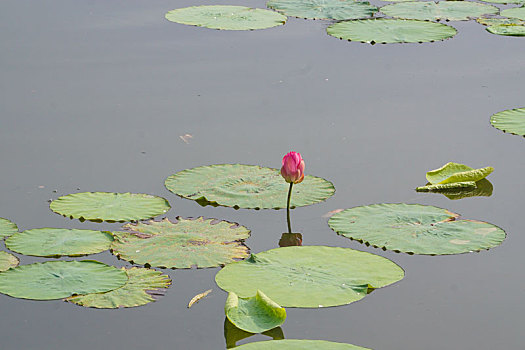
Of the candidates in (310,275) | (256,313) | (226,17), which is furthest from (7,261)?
(226,17)

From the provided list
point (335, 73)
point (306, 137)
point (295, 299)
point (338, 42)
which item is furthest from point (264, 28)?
point (295, 299)

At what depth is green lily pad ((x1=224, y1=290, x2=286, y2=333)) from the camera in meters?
2.34

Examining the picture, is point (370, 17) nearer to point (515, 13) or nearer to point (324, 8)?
point (324, 8)

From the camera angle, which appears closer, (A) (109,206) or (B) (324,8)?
(A) (109,206)

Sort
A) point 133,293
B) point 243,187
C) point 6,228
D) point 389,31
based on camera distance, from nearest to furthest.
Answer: point 133,293 < point 6,228 < point 243,187 < point 389,31

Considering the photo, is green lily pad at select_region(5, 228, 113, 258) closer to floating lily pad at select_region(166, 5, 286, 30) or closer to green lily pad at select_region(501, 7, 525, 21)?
floating lily pad at select_region(166, 5, 286, 30)

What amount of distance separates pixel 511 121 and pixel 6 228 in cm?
244

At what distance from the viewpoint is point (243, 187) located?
10.6 feet

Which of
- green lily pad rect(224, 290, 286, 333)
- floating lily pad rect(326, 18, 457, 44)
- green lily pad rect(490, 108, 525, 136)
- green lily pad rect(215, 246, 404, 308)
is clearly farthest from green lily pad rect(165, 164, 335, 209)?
floating lily pad rect(326, 18, 457, 44)

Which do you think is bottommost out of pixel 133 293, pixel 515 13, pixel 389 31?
pixel 133 293

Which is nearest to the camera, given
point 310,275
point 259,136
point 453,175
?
point 310,275

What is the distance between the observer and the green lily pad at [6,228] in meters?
2.82

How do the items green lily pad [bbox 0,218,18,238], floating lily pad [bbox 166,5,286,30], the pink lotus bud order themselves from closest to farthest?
green lily pad [bbox 0,218,18,238]
the pink lotus bud
floating lily pad [bbox 166,5,286,30]

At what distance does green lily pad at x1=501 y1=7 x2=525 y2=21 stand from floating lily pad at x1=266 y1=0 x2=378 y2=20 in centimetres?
97
